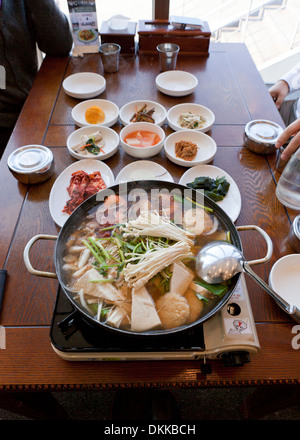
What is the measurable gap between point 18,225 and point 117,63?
171 centimetres

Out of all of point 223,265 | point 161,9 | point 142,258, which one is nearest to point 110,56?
point 161,9

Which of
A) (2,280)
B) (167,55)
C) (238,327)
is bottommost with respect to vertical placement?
(2,280)

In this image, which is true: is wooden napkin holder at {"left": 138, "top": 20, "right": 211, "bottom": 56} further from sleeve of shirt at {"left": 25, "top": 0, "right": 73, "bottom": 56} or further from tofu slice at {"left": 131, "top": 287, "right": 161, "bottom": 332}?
tofu slice at {"left": 131, "top": 287, "right": 161, "bottom": 332}

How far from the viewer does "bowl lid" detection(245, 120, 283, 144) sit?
1.98m

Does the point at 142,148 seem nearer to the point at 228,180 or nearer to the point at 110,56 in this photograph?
the point at 228,180

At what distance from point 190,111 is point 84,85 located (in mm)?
922

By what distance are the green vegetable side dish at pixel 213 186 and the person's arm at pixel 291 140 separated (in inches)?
15.3

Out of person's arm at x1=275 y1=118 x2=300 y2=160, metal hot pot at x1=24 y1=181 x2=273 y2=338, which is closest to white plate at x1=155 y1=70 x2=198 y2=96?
person's arm at x1=275 y1=118 x2=300 y2=160

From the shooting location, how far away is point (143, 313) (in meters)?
1.12

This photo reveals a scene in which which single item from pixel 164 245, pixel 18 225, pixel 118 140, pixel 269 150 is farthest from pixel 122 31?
pixel 164 245

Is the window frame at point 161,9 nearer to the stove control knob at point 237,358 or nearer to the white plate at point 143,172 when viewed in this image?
the white plate at point 143,172

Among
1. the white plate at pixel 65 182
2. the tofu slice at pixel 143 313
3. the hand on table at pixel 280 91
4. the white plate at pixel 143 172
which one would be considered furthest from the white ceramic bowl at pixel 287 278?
the hand on table at pixel 280 91

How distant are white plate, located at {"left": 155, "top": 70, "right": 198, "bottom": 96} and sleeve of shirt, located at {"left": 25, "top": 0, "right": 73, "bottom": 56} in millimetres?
941

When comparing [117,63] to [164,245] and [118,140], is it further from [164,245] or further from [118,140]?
[164,245]
